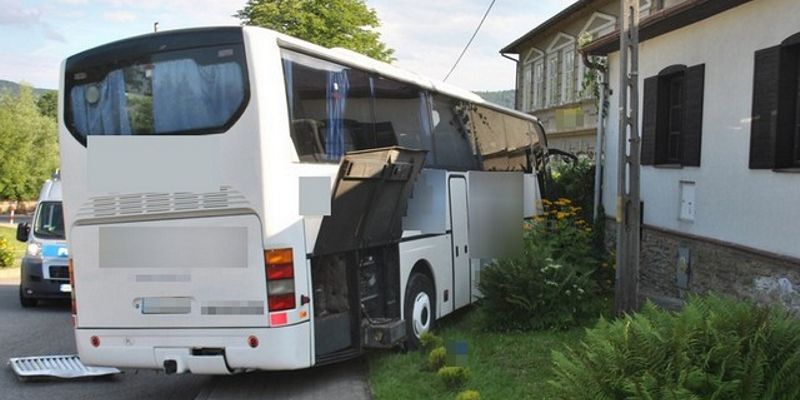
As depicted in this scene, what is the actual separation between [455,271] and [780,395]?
6.13 meters

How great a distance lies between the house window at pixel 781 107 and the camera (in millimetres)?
8008

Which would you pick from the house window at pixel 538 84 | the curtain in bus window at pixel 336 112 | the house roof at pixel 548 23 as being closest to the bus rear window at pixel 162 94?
the curtain in bus window at pixel 336 112

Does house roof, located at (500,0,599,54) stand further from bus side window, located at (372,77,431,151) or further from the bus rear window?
the bus rear window

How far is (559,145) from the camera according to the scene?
1028 inches

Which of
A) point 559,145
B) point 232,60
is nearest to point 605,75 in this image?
point 232,60

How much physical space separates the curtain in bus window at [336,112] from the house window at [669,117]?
16.8 ft

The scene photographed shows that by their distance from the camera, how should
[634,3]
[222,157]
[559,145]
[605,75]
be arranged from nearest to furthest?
[222,157] → [634,3] → [605,75] → [559,145]

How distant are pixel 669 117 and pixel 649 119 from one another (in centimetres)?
31

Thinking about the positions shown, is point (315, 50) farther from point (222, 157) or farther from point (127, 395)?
point (127, 395)

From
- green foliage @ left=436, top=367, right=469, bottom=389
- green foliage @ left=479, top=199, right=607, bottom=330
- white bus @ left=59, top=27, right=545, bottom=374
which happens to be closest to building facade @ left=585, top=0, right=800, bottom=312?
green foliage @ left=479, top=199, right=607, bottom=330

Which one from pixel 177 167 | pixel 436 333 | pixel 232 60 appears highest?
pixel 232 60

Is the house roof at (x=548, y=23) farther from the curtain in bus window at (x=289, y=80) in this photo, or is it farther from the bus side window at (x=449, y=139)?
the curtain in bus window at (x=289, y=80)

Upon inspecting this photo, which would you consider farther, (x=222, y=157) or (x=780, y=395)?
(x=222, y=157)

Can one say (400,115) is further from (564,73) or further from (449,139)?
(564,73)
